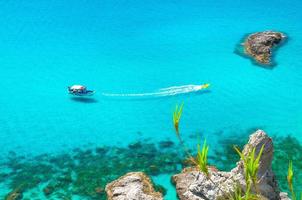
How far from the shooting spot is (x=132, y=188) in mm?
25828

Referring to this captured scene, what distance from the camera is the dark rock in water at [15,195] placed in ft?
87.0

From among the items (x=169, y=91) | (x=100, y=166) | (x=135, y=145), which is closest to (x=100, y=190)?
(x=100, y=166)

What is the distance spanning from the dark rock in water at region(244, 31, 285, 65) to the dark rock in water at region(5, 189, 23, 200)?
25.7 metres

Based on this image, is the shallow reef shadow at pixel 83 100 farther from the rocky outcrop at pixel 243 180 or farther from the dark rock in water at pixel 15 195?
the rocky outcrop at pixel 243 180

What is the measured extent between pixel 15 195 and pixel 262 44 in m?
28.2

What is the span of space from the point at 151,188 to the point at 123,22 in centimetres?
2621

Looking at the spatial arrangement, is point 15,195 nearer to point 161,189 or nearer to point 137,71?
point 161,189

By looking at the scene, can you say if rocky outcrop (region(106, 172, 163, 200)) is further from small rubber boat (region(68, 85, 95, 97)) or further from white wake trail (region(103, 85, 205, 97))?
small rubber boat (region(68, 85, 95, 97))

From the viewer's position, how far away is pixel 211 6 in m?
52.6

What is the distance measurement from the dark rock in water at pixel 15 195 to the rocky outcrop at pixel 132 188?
547 cm

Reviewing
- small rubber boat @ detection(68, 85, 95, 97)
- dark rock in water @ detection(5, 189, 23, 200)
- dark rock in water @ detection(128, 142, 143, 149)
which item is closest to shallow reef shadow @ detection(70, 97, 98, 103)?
small rubber boat @ detection(68, 85, 95, 97)

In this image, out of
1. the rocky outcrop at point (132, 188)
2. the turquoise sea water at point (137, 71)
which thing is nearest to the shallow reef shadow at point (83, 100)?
the turquoise sea water at point (137, 71)

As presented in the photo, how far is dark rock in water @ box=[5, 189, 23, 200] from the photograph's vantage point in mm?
26516

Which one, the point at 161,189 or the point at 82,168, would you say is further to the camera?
the point at 82,168
